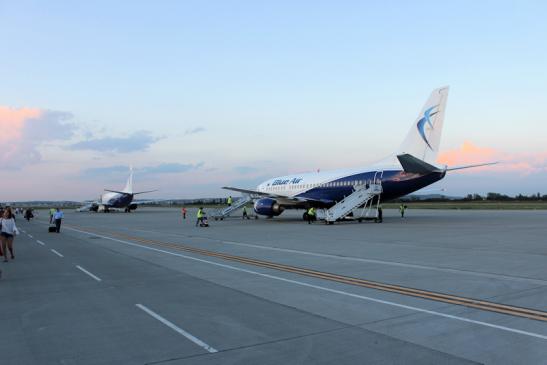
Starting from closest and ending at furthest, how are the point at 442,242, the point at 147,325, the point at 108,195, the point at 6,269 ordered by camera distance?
1. the point at 147,325
2. the point at 6,269
3. the point at 442,242
4. the point at 108,195

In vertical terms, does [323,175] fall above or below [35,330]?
above

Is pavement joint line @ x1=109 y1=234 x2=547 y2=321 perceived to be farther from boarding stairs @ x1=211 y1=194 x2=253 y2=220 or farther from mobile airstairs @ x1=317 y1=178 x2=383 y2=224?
boarding stairs @ x1=211 y1=194 x2=253 y2=220

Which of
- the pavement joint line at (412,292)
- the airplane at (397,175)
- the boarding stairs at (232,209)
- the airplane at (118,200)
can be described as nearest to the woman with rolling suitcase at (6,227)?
the pavement joint line at (412,292)

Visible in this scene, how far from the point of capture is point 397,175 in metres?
32.3

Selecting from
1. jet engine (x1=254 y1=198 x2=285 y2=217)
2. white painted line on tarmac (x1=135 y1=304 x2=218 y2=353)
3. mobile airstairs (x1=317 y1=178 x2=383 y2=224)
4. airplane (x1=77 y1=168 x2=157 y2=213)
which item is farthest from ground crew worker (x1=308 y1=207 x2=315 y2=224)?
airplane (x1=77 y1=168 x2=157 y2=213)

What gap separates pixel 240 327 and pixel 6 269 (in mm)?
10012

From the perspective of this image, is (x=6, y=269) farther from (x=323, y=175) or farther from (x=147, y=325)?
(x=323, y=175)

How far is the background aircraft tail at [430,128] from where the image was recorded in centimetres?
3106

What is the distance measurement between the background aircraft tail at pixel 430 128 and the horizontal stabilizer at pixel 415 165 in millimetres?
1414

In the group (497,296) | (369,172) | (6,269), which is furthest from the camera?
(369,172)

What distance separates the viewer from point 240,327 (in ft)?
22.4

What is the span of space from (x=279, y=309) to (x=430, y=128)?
2643 centimetres

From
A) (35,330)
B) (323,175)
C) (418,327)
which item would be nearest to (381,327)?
(418,327)

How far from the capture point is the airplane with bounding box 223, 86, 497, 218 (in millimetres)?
30891
